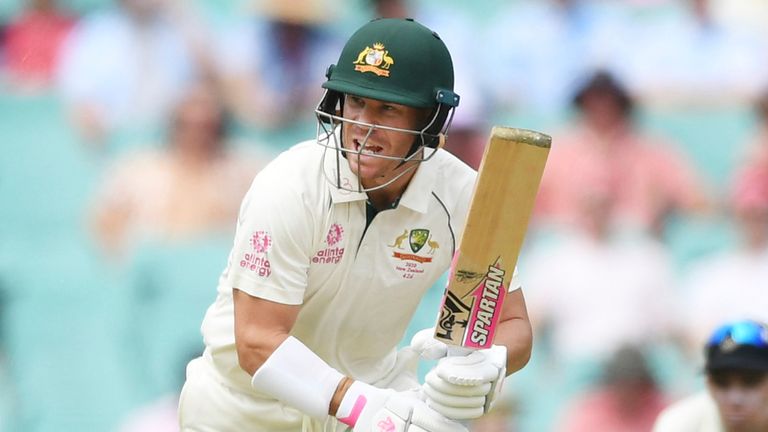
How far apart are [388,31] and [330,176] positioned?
388 mm

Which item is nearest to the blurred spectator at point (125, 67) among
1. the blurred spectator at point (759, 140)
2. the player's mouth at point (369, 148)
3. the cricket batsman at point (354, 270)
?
the blurred spectator at point (759, 140)

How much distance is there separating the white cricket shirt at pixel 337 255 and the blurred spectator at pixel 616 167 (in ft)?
11.2

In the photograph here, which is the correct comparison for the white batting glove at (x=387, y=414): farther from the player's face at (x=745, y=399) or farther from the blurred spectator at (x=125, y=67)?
the blurred spectator at (x=125, y=67)

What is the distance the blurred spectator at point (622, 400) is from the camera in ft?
22.7

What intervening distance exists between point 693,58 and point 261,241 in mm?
4565

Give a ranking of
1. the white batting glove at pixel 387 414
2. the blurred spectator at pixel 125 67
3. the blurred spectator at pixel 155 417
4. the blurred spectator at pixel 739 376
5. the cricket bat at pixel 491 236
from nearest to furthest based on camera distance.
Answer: the cricket bat at pixel 491 236, the white batting glove at pixel 387 414, the blurred spectator at pixel 739 376, the blurred spectator at pixel 155 417, the blurred spectator at pixel 125 67

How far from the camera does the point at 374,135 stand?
Answer: 372cm

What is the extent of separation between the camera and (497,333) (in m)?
3.92

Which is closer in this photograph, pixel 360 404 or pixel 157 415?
pixel 360 404

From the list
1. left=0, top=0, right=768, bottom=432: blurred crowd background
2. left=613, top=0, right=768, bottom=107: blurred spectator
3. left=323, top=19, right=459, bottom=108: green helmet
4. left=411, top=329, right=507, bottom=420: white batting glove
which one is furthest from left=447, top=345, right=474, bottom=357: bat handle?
left=613, top=0, right=768, bottom=107: blurred spectator

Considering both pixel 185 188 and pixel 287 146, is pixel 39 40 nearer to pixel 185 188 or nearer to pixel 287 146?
pixel 185 188

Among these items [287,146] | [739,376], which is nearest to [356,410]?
[739,376]

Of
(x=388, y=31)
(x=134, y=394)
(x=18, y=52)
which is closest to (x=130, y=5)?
(x=18, y=52)

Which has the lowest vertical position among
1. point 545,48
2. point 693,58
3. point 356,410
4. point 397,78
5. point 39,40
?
point 356,410
